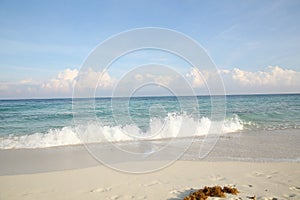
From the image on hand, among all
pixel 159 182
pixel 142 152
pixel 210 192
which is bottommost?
pixel 142 152

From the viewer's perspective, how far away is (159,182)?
5.33 m

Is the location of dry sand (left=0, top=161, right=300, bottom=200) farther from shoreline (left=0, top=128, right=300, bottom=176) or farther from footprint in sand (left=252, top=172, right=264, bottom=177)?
shoreline (left=0, top=128, right=300, bottom=176)

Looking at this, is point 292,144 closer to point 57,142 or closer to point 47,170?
point 47,170

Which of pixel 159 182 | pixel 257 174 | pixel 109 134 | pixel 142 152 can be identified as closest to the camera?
pixel 159 182

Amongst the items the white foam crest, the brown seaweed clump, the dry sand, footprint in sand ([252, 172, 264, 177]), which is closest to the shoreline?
the dry sand

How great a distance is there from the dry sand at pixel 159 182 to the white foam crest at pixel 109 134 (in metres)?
5.36

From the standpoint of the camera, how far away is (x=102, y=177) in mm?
5812

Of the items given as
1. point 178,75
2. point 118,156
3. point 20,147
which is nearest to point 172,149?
point 118,156

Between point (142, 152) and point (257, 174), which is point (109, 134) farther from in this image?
point (257, 174)

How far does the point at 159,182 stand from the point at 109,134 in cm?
798

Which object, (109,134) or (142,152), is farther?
(109,134)

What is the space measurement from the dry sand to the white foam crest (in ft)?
17.6

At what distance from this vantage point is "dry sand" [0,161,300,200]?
15.2ft

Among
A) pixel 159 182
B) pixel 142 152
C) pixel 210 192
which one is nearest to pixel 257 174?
pixel 210 192
